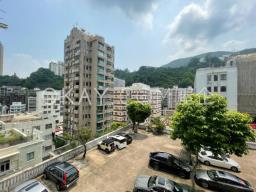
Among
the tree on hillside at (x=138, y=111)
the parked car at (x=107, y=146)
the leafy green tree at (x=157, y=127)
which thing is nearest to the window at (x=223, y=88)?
the leafy green tree at (x=157, y=127)

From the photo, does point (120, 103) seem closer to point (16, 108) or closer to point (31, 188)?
point (16, 108)

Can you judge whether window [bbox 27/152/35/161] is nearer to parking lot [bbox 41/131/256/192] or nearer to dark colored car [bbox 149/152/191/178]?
parking lot [bbox 41/131/256/192]

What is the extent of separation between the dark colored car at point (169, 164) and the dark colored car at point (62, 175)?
6241 millimetres

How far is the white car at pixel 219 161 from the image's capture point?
13070 millimetres

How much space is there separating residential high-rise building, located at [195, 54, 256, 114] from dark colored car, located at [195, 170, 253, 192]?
24.1 meters

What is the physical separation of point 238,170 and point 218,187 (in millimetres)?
3944

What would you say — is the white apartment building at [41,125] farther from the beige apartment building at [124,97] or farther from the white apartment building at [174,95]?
the white apartment building at [174,95]

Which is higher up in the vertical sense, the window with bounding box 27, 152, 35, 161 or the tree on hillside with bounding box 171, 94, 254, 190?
the tree on hillside with bounding box 171, 94, 254, 190

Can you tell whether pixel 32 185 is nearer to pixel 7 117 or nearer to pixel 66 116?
pixel 7 117

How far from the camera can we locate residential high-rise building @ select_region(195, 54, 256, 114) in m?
30.6

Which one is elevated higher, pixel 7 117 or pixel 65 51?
pixel 65 51

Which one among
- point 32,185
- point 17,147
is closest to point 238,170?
point 32,185

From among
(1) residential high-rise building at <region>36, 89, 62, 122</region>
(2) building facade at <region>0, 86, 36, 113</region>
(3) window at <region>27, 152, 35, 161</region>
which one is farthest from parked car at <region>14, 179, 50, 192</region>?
(2) building facade at <region>0, 86, 36, 113</region>

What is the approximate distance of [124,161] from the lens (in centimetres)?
1423
